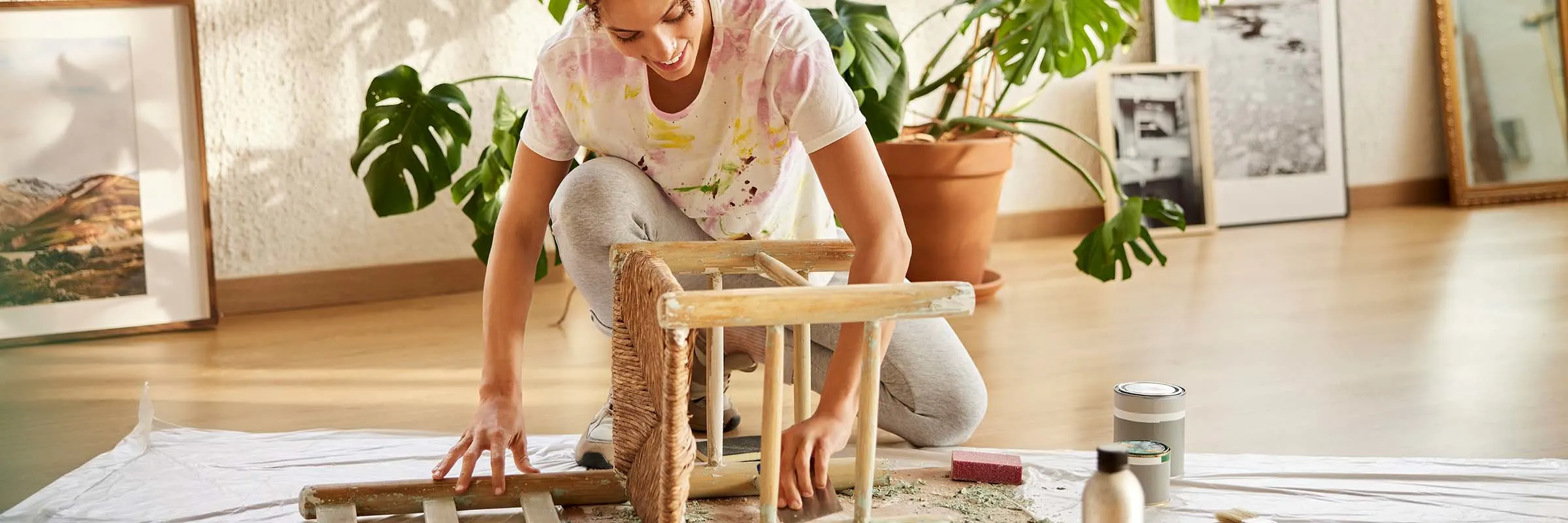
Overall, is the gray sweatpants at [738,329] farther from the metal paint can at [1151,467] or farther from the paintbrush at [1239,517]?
the paintbrush at [1239,517]

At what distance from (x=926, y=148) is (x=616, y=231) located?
1270mm

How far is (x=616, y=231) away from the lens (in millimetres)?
1556

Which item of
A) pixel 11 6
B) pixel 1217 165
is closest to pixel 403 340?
pixel 11 6

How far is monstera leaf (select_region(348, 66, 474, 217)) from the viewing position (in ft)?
7.66

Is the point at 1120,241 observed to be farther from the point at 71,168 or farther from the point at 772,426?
the point at 71,168

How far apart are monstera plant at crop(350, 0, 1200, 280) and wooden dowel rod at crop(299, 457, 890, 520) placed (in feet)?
3.07

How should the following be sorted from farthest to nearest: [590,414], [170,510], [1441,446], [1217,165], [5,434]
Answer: [1217,165] < [590,414] < [1441,446] < [170,510] < [5,434]

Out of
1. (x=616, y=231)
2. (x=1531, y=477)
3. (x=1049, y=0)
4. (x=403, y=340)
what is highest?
(x=1049, y=0)

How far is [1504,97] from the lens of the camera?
4.07m

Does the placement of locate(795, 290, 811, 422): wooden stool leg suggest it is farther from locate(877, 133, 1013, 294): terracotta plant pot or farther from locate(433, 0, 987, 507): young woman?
locate(877, 133, 1013, 294): terracotta plant pot

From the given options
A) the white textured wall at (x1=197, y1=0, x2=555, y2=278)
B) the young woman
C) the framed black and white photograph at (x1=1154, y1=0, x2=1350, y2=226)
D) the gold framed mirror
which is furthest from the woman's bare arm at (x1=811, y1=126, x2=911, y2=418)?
the gold framed mirror

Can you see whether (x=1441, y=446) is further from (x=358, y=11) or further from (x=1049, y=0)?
(x=358, y=11)

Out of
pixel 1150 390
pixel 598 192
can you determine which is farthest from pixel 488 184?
pixel 1150 390

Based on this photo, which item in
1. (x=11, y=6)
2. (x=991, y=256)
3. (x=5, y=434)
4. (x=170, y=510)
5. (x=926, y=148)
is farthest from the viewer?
(x=991, y=256)
